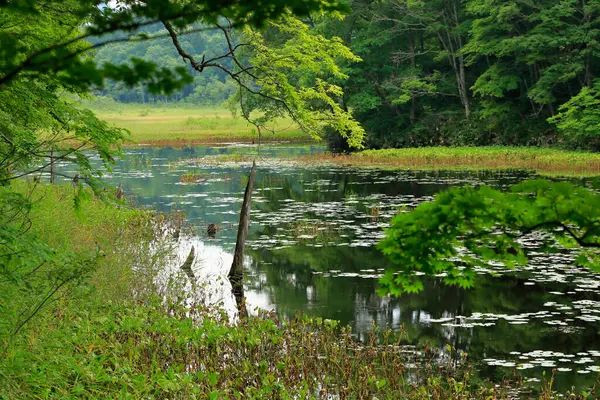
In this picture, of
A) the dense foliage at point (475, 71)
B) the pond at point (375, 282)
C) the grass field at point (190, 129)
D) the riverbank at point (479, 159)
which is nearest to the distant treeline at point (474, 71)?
the dense foliage at point (475, 71)

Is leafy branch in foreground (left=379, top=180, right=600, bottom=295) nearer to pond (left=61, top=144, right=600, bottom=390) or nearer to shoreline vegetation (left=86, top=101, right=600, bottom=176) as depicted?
pond (left=61, top=144, right=600, bottom=390)

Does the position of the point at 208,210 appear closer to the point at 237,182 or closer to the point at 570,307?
the point at 237,182

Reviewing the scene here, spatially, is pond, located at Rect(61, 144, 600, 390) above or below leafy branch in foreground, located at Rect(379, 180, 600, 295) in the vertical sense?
below

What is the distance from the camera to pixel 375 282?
43.9ft

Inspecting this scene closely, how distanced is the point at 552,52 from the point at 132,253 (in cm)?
3320

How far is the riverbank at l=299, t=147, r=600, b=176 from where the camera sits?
30.9 metres

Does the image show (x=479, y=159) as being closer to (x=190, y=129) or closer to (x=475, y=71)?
(x=475, y=71)

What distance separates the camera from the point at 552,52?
3922cm

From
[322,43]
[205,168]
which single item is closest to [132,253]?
[322,43]

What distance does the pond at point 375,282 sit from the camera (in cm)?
948

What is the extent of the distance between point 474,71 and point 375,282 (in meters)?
36.2

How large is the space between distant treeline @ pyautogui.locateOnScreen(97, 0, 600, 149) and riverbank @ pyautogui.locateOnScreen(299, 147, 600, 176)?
77.7 inches

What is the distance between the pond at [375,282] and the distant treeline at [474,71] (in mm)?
11404

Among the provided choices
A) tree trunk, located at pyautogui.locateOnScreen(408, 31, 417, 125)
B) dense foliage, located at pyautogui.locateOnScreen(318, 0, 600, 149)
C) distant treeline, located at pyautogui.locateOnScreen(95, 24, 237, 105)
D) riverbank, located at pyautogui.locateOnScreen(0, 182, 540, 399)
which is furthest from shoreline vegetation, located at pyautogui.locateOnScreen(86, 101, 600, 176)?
distant treeline, located at pyautogui.locateOnScreen(95, 24, 237, 105)
